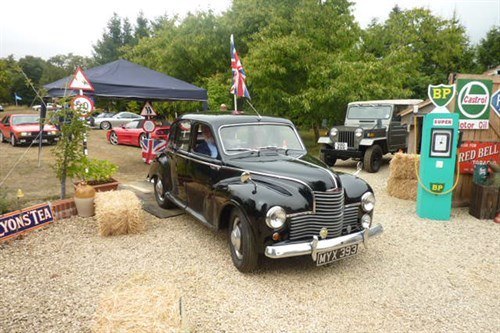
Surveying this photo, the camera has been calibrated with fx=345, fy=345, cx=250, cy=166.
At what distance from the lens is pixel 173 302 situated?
7.35 ft

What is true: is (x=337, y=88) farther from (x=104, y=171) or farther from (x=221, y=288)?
(x=221, y=288)

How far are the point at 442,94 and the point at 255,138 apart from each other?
3.42 meters

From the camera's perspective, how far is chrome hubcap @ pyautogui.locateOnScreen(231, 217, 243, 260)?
3.90 m

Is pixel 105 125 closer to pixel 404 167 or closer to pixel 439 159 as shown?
pixel 404 167

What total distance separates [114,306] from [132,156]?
1110cm

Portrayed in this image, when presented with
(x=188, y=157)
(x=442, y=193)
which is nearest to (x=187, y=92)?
(x=188, y=157)

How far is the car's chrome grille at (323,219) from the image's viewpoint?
3627 mm

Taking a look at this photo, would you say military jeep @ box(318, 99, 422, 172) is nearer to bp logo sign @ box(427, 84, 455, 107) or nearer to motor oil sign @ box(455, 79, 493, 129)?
motor oil sign @ box(455, 79, 493, 129)

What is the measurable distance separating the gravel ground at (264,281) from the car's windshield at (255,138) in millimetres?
1385

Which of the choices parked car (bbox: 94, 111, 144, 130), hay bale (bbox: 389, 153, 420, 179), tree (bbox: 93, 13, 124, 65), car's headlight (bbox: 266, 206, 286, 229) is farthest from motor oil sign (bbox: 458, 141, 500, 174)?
tree (bbox: 93, 13, 124, 65)

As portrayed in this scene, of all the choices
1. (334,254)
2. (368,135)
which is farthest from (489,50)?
(334,254)

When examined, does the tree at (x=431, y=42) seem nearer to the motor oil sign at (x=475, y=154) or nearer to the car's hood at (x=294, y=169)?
the motor oil sign at (x=475, y=154)

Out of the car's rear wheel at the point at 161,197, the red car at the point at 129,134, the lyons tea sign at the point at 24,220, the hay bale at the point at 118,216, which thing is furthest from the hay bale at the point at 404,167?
the red car at the point at 129,134

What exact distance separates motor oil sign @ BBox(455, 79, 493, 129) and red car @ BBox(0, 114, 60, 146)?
45.7 ft
